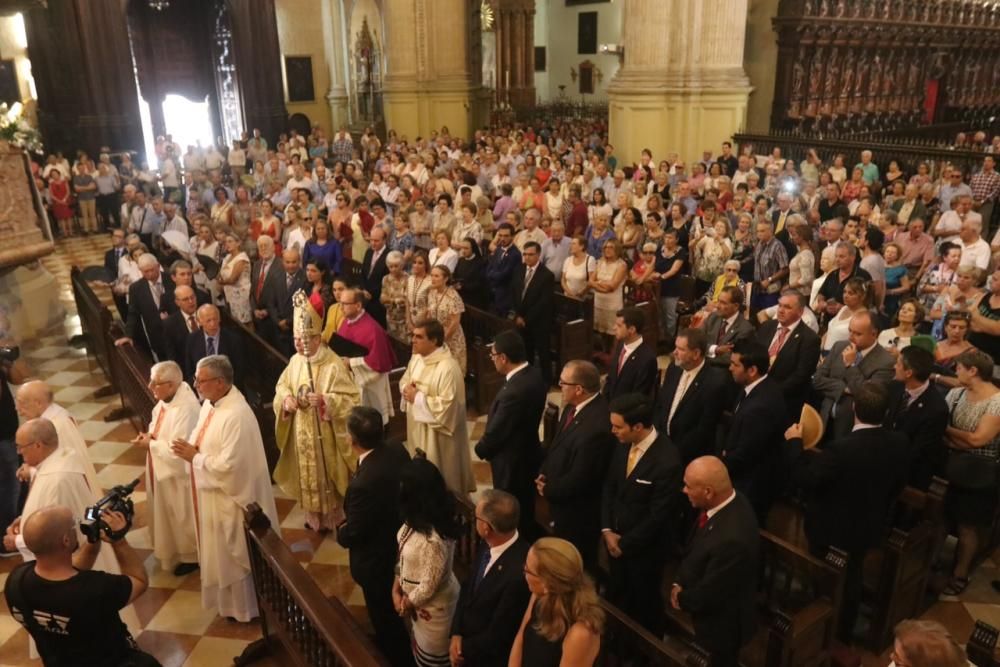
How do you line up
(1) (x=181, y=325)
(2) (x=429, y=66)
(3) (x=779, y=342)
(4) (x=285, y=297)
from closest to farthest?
(3) (x=779, y=342) → (1) (x=181, y=325) → (4) (x=285, y=297) → (2) (x=429, y=66)

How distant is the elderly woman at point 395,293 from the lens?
7703 mm

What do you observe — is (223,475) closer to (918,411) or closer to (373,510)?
(373,510)

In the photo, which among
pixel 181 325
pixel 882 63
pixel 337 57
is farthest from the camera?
pixel 337 57

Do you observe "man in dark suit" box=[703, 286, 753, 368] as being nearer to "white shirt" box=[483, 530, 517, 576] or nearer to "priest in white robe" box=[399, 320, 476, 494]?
"priest in white robe" box=[399, 320, 476, 494]

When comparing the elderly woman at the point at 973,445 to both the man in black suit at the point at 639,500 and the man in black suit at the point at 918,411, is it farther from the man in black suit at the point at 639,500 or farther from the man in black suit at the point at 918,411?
the man in black suit at the point at 639,500

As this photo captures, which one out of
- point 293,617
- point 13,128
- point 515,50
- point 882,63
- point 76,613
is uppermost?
point 515,50

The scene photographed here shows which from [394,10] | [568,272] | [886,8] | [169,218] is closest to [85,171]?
[169,218]

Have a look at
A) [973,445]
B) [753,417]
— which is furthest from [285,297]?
[973,445]

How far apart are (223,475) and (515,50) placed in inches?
1133

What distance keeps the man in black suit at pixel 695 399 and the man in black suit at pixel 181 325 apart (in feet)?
13.9

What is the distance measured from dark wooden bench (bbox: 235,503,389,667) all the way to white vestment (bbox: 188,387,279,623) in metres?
0.23

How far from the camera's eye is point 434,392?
5.23 meters

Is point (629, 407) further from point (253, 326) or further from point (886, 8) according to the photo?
point (886, 8)

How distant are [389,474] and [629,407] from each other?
49.9 inches
